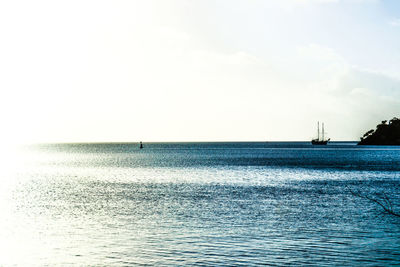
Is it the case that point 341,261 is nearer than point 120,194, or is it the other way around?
point 341,261

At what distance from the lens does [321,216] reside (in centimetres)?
4191

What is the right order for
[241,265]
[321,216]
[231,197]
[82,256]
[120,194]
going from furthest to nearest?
[120,194] → [231,197] → [321,216] → [82,256] → [241,265]

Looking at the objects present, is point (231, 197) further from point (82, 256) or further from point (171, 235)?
point (82, 256)

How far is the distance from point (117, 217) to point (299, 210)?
1582 cm

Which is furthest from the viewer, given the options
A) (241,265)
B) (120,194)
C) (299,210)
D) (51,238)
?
(120,194)

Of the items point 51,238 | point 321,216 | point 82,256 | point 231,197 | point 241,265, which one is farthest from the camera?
point 231,197

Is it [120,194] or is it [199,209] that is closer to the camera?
[199,209]

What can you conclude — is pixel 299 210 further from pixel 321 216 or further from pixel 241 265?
pixel 241 265

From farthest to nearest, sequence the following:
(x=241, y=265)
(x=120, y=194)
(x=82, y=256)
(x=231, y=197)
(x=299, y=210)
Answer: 1. (x=120, y=194)
2. (x=231, y=197)
3. (x=299, y=210)
4. (x=82, y=256)
5. (x=241, y=265)

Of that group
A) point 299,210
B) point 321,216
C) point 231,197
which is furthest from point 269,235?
point 231,197

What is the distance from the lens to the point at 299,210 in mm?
45656

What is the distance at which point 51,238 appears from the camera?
3316 cm

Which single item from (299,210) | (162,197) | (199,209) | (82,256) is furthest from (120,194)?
(82,256)

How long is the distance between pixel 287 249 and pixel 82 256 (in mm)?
11267
